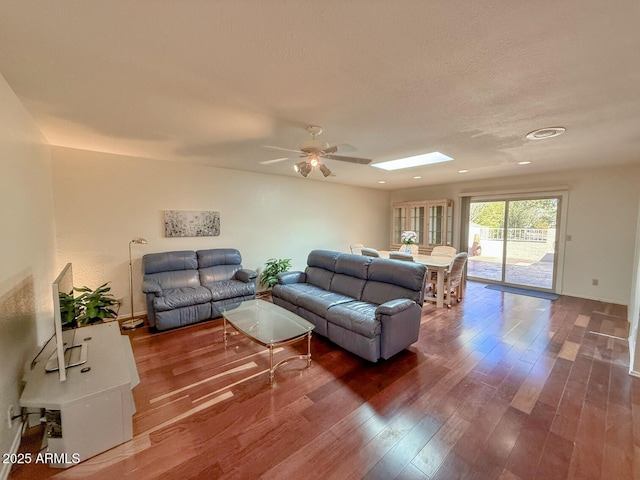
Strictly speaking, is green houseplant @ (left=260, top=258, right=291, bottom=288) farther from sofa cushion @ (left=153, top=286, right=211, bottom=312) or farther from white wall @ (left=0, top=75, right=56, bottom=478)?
white wall @ (left=0, top=75, right=56, bottom=478)

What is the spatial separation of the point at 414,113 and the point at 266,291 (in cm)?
412

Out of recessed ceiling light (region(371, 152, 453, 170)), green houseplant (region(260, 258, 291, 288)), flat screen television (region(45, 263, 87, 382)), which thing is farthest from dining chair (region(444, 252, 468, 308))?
flat screen television (region(45, 263, 87, 382))

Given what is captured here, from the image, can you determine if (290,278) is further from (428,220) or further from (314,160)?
(428,220)

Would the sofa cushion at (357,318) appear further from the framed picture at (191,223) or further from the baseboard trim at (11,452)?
the framed picture at (191,223)

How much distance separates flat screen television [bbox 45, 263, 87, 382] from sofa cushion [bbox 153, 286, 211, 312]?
968mm

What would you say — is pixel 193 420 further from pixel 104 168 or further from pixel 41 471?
pixel 104 168

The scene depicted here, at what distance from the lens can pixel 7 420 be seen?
1.55 m

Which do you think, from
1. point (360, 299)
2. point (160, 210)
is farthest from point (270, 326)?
point (160, 210)

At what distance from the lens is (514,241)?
5582 mm

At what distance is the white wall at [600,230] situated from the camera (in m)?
4.29

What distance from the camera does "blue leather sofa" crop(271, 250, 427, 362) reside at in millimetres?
2598

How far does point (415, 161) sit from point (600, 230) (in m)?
3.55

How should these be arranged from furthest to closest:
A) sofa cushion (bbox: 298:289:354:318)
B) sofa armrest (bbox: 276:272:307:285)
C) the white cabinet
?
the white cabinet, sofa armrest (bbox: 276:272:307:285), sofa cushion (bbox: 298:289:354:318)

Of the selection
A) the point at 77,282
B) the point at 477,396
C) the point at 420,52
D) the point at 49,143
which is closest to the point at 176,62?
the point at 420,52
